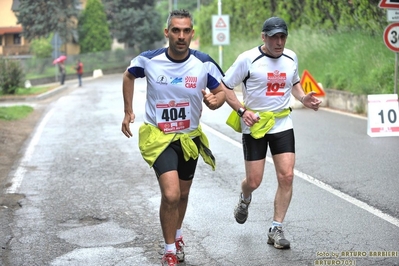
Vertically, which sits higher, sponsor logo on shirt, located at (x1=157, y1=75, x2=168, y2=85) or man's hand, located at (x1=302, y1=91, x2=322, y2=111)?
sponsor logo on shirt, located at (x1=157, y1=75, x2=168, y2=85)

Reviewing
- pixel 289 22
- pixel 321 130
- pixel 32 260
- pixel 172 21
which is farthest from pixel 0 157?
pixel 289 22

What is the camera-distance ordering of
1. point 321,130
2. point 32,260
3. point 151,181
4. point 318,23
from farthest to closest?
1. point 318,23
2. point 321,130
3. point 151,181
4. point 32,260

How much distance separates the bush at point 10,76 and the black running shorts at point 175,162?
27.0m

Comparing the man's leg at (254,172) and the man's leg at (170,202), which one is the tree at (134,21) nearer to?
the man's leg at (254,172)

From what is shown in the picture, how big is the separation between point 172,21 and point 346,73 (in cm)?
1677

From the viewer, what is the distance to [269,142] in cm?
722

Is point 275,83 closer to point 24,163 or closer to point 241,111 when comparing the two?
point 241,111

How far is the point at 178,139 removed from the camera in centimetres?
645

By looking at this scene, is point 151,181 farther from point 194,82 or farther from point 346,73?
point 346,73

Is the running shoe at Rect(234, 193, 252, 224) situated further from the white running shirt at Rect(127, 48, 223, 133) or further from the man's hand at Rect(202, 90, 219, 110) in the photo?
the man's hand at Rect(202, 90, 219, 110)

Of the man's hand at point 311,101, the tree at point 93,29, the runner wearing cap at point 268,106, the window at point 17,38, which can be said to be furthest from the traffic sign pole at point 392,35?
the tree at point 93,29

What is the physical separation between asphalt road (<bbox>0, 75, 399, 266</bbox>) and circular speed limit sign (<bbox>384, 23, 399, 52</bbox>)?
6.22 ft

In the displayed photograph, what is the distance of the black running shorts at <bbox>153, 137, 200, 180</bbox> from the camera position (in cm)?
633

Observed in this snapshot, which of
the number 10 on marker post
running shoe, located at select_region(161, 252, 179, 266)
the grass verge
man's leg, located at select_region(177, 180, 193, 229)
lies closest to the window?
the grass verge
